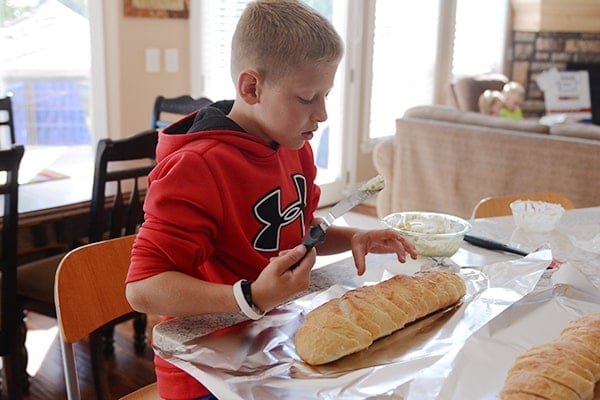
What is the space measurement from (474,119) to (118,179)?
2.08 m

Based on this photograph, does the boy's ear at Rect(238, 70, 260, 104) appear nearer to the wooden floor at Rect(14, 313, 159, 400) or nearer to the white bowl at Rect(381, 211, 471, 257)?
the white bowl at Rect(381, 211, 471, 257)

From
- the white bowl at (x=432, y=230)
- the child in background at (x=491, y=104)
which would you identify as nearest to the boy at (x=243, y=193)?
the white bowl at (x=432, y=230)

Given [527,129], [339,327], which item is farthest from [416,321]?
[527,129]

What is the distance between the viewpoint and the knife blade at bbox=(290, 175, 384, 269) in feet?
3.04

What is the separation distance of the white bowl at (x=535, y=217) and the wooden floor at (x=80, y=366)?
1491 mm

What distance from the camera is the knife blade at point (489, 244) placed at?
1358 mm

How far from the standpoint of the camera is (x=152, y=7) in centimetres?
362

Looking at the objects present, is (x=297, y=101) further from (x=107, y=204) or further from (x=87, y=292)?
(x=107, y=204)

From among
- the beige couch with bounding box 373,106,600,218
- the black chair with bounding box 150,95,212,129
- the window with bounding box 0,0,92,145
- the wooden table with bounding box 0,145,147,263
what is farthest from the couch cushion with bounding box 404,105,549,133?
the window with bounding box 0,0,92,145

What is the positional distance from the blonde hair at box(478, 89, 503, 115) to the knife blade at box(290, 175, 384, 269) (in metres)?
4.81

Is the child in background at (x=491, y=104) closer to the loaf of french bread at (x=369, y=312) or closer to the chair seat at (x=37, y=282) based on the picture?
the chair seat at (x=37, y=282)

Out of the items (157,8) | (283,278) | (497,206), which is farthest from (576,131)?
(283,278)

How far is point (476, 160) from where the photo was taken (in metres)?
3.45

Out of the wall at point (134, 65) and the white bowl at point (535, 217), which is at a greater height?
the wall at point (134, 65)
